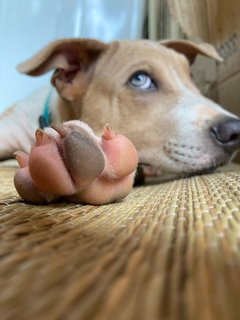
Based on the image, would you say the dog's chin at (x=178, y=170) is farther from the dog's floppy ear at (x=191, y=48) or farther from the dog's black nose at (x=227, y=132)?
the dog's floppy ear at (x=191, y=48)

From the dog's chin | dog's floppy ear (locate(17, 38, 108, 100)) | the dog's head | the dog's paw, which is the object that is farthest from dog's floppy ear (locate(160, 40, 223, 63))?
the dog's paw

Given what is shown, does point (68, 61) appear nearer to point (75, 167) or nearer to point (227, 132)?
point (227, 132)

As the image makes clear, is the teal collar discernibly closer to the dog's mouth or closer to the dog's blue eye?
the dog's blue eye

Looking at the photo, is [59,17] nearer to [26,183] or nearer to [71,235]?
[26,183]

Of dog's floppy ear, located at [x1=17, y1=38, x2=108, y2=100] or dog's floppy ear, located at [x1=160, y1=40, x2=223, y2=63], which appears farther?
dog's floppy ear, located at [x1=160, y1=40, x2=223, y2=63]

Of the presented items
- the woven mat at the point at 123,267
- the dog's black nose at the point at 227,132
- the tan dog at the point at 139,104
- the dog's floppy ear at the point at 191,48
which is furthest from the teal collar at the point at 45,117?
the woven mat at the point at 123,267

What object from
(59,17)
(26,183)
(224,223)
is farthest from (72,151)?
(59,17)
